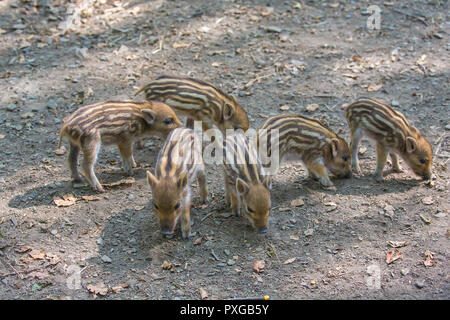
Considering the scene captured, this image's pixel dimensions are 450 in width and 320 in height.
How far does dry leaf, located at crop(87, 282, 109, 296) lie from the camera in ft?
14.9

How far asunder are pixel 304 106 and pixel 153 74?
234 centimetres

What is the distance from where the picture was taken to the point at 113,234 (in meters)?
5.25

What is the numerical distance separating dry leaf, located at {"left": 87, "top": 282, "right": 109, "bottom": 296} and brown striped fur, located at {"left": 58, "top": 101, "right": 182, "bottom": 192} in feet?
4.85

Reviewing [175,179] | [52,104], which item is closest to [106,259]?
[175,179]

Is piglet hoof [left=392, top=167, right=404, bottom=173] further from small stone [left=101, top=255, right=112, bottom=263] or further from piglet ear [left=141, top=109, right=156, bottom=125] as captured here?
small stone [left=101, top=255, right=112, bottom=263]

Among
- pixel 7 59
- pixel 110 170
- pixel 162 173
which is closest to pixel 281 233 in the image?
pixel 162 173

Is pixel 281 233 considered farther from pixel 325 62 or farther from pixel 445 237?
pixel 325 62

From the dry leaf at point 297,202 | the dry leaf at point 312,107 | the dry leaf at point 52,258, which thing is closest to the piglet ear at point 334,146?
the dry leaf at point 297,202

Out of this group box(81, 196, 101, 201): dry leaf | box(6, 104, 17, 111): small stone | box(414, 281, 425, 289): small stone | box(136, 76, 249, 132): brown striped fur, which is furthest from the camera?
box(6, 104, 17, 111): small stone

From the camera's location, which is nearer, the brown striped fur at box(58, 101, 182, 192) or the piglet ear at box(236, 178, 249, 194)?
the piglet ear at box(236, 178, 249, 194)

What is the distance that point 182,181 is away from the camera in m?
5.01

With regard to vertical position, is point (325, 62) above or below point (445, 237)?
above

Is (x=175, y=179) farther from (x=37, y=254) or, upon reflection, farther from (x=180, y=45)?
(x=180, y=45)

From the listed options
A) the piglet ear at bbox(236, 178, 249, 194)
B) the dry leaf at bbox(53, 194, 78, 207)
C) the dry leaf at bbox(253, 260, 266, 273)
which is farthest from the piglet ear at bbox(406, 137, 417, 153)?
the dry leaf at bbox(53, 194, 78, 207)
